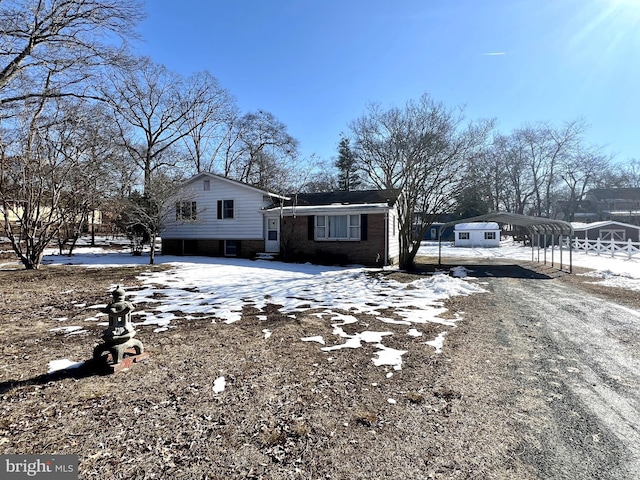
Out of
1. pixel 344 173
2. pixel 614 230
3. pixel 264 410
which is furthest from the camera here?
pixel 344 173

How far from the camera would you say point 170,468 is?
217cm

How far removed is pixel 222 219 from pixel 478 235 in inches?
1081

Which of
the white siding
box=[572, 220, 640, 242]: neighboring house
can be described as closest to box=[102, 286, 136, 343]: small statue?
the white siding

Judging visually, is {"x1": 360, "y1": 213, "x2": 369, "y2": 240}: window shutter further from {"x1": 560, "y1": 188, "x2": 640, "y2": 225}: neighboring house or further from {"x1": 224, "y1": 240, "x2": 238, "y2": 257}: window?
{"x1": 560, "y1": 188, "x2": 640, "y2": 225}: neighboring house

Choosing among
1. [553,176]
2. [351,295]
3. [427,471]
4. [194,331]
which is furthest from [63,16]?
[553,176]

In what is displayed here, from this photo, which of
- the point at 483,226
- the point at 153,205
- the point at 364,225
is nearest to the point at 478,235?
the point at 483,226

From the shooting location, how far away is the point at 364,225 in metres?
15.2

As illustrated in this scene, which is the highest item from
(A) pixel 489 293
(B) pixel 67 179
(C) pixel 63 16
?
(C) pixel 63 16

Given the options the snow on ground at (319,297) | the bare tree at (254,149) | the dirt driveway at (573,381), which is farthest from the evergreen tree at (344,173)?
the dirt driveway at (573,381)

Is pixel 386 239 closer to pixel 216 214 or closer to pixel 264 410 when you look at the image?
pixel 216 214

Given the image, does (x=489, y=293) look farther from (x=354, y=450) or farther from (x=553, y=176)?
(x=553, y=176)

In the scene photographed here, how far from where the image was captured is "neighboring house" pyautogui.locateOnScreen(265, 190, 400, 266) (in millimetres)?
15078

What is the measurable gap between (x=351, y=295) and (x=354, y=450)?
6.23 meters

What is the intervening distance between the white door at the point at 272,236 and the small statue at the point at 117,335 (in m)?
13.2
